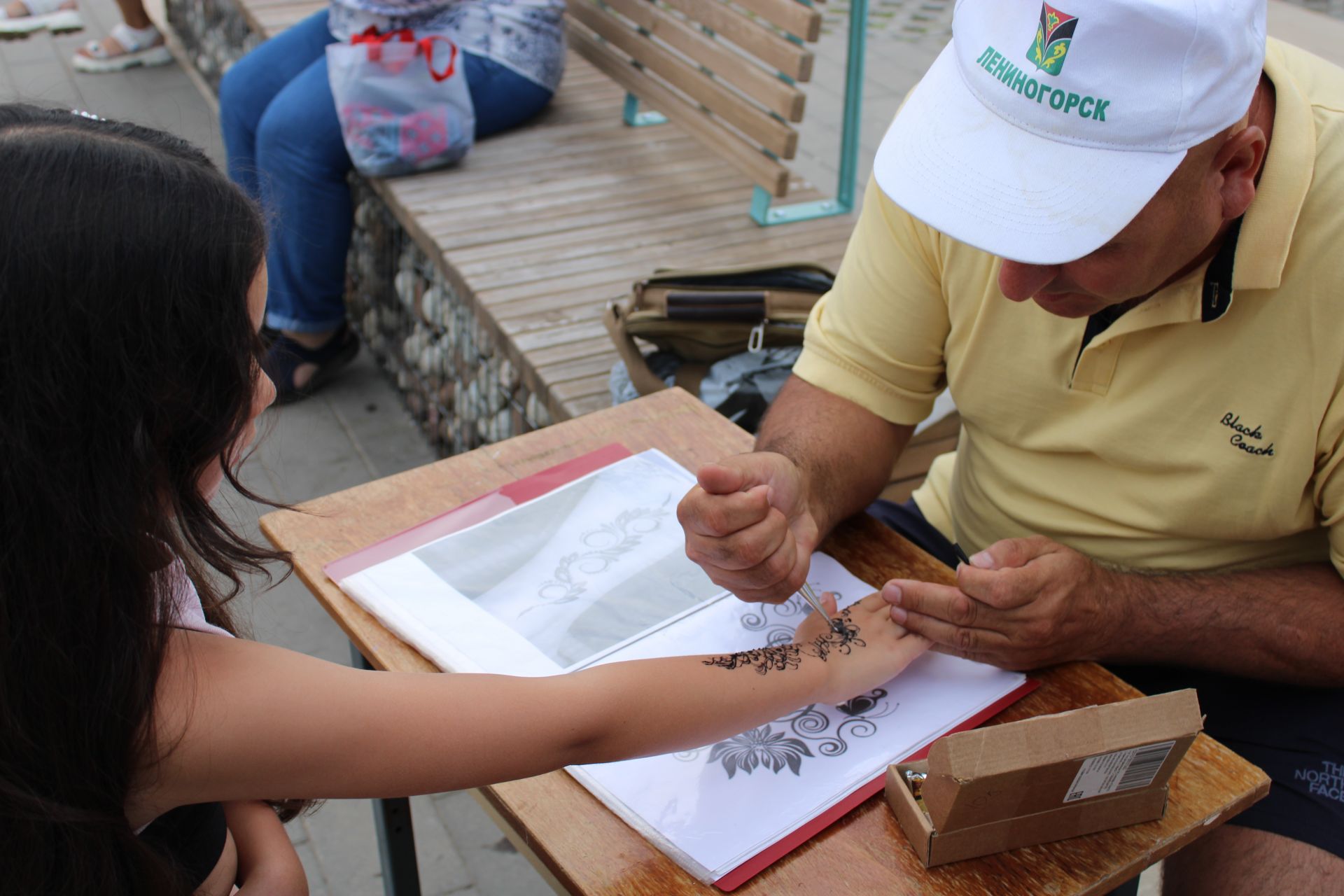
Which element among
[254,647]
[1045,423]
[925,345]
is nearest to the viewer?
[254,647]

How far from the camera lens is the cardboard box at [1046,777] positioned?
1.01 m

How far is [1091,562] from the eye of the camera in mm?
1396

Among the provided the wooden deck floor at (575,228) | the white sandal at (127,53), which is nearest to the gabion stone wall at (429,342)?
the wooden deck floor at (575,228)

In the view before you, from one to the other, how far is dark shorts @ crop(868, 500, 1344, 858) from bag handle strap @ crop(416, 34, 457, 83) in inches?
98.8

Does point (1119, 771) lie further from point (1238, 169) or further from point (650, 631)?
point (1238, 169)

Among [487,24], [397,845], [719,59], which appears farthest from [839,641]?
[487,24]

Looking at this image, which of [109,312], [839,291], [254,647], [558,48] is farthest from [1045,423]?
[558,48]

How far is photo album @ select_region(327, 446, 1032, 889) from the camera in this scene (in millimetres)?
1137

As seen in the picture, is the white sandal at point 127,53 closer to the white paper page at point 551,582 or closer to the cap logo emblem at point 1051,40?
the white paper page at point 551,582

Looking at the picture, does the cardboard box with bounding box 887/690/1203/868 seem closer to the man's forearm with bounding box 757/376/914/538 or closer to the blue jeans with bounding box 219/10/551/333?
the man's forearm with bounding box 757/376/914/538

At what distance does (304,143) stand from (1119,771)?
2.97m

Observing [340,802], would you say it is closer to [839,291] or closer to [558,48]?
[839,291]

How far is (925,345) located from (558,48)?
2342 mm

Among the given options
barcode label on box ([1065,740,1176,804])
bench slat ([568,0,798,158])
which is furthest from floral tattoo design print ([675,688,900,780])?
bench slat ([568,0,798,158])
